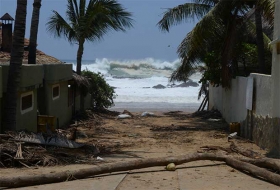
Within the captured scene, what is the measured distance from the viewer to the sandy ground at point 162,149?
9.13 metres

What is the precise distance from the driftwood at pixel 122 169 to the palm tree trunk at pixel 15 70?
400 centimetres

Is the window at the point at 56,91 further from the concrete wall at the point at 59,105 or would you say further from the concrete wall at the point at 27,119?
the concrete wall at the point at 27,119

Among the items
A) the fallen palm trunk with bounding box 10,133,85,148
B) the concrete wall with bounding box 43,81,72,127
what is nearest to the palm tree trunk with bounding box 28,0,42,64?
the concrete wall with bounding box 43,81,72,127

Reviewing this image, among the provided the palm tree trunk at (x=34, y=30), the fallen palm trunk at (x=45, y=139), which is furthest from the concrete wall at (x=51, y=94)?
the fallen palm trunk at (x=45, y=139)

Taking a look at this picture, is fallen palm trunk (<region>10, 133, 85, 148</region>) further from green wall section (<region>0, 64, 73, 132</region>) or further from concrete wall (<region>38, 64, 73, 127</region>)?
concrete wall (<region>38, 64, 73, 127</region>)

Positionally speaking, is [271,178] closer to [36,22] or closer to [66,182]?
[66,182]

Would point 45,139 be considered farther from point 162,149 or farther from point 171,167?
point 162,149

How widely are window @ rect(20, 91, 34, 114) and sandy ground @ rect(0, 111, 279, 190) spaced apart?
1921 millimetres

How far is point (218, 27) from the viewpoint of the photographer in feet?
67.9

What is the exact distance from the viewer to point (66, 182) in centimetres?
902

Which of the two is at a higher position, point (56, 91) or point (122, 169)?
point (56, 91)

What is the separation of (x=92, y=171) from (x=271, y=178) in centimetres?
310

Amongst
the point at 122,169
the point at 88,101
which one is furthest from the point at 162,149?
the point at 88,101

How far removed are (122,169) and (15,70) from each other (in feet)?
15.8
